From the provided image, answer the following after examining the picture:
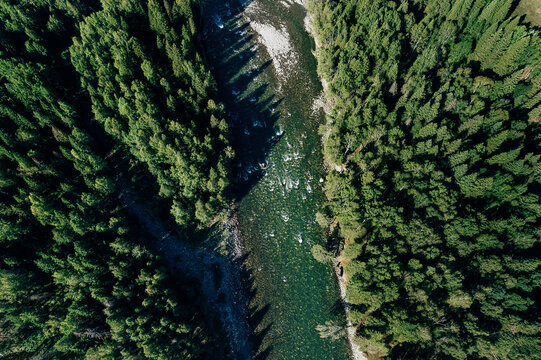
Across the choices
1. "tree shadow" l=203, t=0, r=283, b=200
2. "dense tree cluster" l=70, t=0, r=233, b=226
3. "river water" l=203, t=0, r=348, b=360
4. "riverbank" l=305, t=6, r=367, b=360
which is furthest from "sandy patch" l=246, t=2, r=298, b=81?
"dense tree cluster" l=70, t=0, r=233, b=226

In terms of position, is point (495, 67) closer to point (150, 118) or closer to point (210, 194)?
point (210, 194)

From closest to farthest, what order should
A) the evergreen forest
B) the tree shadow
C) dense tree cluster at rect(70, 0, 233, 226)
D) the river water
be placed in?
the evergreen forest < dense tree cluster at rect(70, 0, 233, 226) < the river water < the tree shadow

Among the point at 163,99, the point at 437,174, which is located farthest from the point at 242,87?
the point at 437,174

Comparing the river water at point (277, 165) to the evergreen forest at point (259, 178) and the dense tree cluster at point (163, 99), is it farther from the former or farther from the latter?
the dense tree cluster at point (163, 99)

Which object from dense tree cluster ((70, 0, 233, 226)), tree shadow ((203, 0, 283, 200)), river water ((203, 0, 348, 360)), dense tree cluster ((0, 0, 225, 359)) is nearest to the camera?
dense tree cluster ((0, 0, 225, 359))

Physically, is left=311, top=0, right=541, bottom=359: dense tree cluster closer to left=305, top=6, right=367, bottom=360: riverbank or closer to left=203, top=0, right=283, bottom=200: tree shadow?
left=305, top=6, right=367, bottom=360: riverbank

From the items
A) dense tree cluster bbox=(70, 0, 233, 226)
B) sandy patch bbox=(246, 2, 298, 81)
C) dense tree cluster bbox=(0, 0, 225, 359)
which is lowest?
dense tree cluster bbox=(0, 0, 225, 359)

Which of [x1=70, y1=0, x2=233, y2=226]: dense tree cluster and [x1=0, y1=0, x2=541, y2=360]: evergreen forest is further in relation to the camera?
[x1=70, y1=0, x2=233, y2=226]: dense tree cluster

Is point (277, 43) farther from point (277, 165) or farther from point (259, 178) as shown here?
point (259, 178)
